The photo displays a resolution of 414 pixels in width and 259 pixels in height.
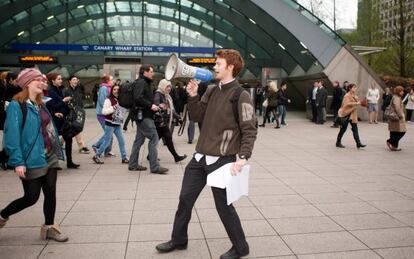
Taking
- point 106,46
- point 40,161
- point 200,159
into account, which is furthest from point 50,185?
point 106,46

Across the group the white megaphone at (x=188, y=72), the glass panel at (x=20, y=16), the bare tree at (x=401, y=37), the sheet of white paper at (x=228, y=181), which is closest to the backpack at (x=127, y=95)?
the white megaphone at (x=188, y=72)

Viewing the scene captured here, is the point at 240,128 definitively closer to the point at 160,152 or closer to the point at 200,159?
the point at 200,159

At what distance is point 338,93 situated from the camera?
17609mm

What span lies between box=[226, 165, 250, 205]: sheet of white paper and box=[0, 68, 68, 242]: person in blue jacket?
1778 mm

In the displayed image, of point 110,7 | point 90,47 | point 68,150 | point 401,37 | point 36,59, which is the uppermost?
point 110,7

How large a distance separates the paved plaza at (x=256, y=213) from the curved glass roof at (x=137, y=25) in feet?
65.9

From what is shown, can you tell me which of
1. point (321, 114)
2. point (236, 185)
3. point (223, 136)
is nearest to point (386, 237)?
point (236, 185)

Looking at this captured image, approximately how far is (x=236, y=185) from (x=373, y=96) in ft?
52.3

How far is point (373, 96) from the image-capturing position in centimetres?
1827

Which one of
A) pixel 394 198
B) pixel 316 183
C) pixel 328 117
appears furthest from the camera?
pixel 328 117

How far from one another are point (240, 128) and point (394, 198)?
3.38m

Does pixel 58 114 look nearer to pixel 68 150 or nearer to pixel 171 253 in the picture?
pixel 68 150

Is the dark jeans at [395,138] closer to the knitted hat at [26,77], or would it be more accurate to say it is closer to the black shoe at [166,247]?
the black shoe at [166,247]

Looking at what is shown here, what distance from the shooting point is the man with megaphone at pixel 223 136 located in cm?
378
